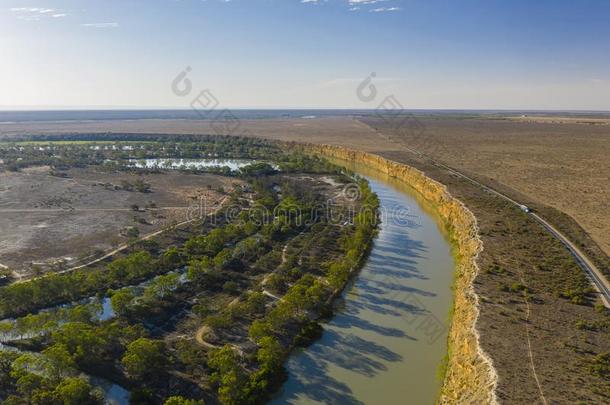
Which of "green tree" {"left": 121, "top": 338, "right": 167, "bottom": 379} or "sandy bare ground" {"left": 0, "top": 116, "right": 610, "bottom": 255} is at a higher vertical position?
"sandy bare ground" {"left": 0, "top": 116, "right": 610, "bottom": 255}

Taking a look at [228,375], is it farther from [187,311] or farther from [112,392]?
[187,311]

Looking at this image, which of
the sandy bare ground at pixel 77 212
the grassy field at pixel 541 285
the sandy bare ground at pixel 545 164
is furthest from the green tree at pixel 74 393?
the sandy bare ground at pixel 545 164

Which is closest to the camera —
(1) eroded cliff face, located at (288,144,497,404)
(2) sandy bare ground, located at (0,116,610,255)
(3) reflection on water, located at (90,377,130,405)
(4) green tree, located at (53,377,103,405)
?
(1) eroded cliff face, located at (288,144,497,404)

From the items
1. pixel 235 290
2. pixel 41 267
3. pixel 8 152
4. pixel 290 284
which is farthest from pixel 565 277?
pixel 8 152

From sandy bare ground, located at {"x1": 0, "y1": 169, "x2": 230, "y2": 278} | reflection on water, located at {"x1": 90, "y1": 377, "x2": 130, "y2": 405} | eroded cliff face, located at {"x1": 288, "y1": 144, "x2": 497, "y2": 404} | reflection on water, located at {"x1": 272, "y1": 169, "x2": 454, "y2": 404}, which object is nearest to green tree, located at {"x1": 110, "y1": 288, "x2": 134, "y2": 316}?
reflection on water, located at {"x1": 90, "y1": 377, "x2": 130, "y2": 405}

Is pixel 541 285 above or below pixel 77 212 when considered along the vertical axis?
above

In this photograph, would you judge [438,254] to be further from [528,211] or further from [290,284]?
[290,284]

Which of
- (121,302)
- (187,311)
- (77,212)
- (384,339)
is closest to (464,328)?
(384,339)

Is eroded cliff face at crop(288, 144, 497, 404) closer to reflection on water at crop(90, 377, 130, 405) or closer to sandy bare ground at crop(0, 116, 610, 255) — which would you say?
sandy bare ground at crop(0, 116, 610, 255)
